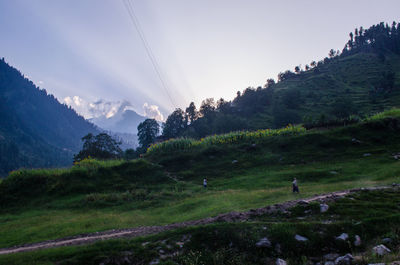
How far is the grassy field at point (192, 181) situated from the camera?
520 inches

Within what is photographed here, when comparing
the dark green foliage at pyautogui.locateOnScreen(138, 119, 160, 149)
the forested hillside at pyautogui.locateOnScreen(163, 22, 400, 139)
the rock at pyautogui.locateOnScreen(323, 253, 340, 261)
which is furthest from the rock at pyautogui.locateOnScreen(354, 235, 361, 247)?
the dark green foliage at pyautogui.locateOnScreen(138, 119, 160, 149)

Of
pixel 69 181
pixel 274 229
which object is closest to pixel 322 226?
pixel 274 229

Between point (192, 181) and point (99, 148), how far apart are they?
139 ft

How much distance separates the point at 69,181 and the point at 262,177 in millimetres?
17982

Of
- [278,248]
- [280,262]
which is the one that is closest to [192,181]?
[278,248]

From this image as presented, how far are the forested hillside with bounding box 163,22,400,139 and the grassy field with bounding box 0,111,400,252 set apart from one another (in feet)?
31.4

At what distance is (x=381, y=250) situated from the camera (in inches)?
234

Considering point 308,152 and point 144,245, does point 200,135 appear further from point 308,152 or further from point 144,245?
→ point 144,245

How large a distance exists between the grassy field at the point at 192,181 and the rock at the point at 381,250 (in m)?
6.41

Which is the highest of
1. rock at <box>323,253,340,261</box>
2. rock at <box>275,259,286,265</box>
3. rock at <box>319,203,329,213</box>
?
rock at <box>319,203,329,213</box>

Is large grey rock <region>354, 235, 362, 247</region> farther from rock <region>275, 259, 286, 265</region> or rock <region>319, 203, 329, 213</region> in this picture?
rock <region>275, 259, 286, 265</region>

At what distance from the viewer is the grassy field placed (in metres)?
13.2

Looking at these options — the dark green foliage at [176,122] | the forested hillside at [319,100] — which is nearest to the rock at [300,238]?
the forested hillside at [319,100]

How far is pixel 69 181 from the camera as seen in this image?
2056 centimetres
